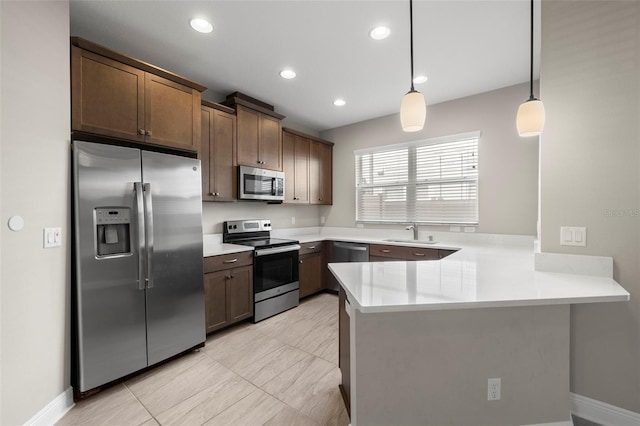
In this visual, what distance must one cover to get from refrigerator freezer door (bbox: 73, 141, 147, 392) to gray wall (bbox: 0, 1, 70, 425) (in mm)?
86

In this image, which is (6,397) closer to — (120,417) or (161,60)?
(120,417)

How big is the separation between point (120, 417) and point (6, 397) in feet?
1.89

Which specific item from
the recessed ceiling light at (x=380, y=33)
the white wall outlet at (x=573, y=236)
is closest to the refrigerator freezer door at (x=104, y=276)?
the recessed ceiling light at (x=380, y=33)

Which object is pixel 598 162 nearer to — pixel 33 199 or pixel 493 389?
pixel 493 389

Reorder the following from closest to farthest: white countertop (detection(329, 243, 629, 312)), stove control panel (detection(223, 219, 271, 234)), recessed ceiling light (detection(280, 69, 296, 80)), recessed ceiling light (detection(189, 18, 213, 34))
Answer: white countertop (detection(329, 243, 629, 312))
recessed ceiling light (detection(189, 18, 213, 34))
recessed ceiling light (detection(280, 69, 296, 80))
stove control panel (detection(223, 219, 271, 234))

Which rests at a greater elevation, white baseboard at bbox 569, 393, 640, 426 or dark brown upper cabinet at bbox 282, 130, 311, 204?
dark brown upper cabinet at bbox 282, 130, 311, 204

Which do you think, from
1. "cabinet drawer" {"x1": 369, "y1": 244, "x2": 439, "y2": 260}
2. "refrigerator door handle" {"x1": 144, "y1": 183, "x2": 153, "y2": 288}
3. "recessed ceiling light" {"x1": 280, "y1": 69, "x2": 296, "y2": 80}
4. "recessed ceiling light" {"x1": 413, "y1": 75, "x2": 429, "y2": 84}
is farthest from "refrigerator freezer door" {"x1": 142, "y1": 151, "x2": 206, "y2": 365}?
"recessed ceiling light" {"x1": 413, "y1": 75, "x2": 429, "y2": 84}

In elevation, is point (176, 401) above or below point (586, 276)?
below

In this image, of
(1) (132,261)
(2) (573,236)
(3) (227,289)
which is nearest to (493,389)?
(2) (573,236)

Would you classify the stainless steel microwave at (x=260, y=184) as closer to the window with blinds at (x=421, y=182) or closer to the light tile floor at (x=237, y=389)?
the window with blinds at (x=421, y=182)

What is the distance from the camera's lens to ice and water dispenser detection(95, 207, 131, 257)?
1.96 meters

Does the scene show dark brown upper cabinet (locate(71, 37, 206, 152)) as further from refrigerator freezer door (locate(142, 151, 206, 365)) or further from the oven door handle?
the oven door handle

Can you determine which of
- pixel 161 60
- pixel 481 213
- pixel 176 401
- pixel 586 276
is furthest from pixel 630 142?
pixel 161 60

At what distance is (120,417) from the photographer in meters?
1.74
